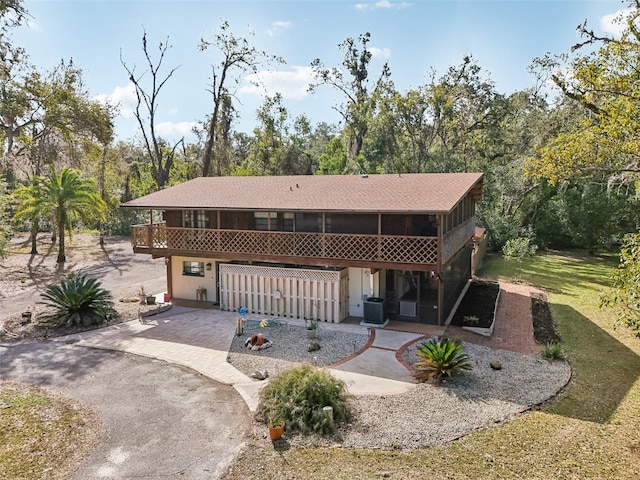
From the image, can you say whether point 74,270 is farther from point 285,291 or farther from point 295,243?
point 295,243

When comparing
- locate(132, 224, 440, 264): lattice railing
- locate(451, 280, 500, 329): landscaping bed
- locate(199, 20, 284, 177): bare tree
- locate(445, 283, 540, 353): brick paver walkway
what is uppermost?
locate(199, 20, 284, 177): bare tree

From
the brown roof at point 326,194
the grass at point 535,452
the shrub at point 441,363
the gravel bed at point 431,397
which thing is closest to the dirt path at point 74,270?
the brown roof at point 326,194

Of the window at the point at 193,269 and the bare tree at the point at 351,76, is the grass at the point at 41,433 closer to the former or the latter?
the window at the point at 193,269

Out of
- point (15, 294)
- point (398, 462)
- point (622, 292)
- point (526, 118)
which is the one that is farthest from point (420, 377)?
point (526, 118)


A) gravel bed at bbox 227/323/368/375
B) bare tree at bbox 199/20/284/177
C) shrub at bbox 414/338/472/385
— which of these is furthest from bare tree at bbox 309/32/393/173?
shrub at bbox 414/338/472/385

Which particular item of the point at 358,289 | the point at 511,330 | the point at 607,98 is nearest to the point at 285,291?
the point at 358,289

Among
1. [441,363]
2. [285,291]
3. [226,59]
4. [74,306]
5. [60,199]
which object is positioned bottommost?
[441,363]

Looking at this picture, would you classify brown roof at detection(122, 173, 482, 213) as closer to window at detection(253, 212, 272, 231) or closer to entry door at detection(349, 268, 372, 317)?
window at detection(253, 212, 272, 231)

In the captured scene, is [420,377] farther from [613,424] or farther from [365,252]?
[365,252]
